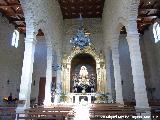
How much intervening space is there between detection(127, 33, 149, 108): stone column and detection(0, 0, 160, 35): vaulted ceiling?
776 cm

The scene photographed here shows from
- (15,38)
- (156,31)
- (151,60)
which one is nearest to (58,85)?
(15,38)

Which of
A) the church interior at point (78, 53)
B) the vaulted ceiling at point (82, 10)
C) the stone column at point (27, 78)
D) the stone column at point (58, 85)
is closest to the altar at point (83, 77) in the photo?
the church interior at point (78, 53)

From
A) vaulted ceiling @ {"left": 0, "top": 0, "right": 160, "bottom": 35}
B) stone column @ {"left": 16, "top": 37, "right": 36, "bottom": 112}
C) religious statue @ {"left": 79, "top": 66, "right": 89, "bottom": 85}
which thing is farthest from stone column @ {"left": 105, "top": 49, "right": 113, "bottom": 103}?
stone column @ {"left": 16, "top": 37, "right": 36, "bottom": 112}

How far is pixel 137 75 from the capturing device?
382 inches

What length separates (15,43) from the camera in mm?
20094

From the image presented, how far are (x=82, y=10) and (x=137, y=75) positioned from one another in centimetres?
1367

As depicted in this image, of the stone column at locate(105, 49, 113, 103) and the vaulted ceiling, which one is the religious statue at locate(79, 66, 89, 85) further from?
the vaulted ceiling

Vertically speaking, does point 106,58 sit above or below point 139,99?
above

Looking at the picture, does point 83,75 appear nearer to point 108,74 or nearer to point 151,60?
point 108,74

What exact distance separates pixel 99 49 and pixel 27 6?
12.2 m

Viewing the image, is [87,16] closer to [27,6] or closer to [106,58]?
[106,58]

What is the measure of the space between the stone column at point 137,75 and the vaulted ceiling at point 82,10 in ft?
25.5

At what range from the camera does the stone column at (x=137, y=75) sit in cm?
934

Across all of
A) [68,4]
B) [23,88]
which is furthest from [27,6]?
[68,4]
